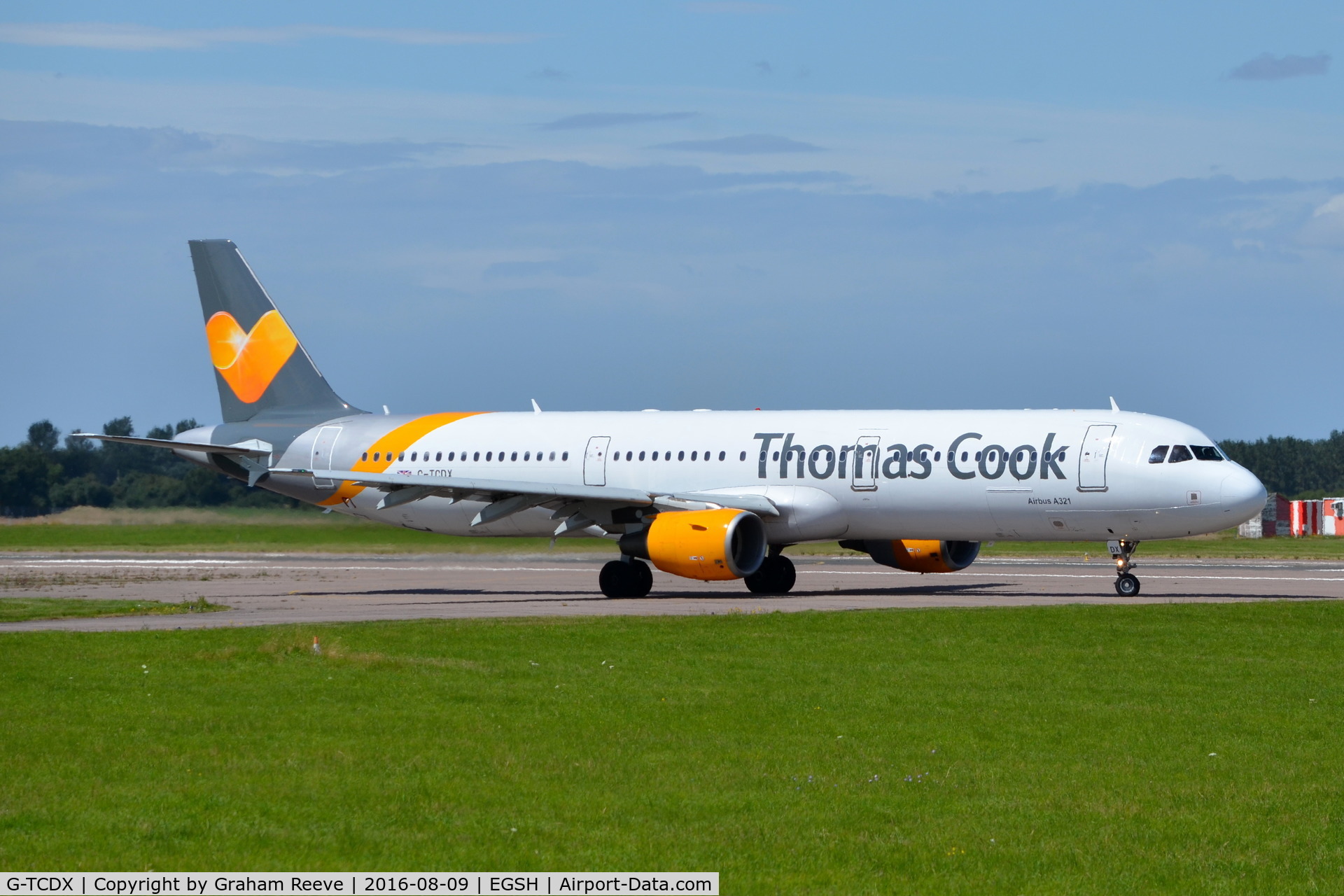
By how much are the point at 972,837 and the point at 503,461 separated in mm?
29087

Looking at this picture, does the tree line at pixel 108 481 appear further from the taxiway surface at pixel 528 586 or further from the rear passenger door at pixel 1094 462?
the rear passenger door at pixel 1094 462

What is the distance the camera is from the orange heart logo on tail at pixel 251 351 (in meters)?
42.6

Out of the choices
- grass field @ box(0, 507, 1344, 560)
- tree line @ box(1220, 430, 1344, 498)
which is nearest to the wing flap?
grass field @ box(0, 507, 1344, 560)

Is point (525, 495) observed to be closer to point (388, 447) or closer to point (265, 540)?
point (388, 447)

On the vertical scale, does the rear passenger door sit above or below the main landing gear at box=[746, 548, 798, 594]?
above

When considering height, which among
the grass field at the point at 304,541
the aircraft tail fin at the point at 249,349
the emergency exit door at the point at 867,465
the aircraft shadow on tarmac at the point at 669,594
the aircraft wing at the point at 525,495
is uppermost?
the aircraft tail fin at the point at 249,349

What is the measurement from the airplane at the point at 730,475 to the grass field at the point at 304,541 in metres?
3.62

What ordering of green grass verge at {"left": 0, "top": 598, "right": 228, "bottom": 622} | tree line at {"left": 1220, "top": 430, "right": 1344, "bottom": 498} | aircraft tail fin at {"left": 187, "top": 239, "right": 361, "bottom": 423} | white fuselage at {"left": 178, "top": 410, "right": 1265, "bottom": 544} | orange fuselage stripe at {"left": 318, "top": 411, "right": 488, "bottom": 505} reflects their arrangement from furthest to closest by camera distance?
tree line at {"left": 1220, "top": 430, "right": 1344, "bottom": 498} → aircraft tail fin at {"left": 187, "top": 239, "right": 361, "bottom": 423} → orange fuselage stripe at {"left": 318, "top": 411, "right": 488, "bottom": 505} → white fuselage at {"left": 178, "top": 410, "right": 1265, "bottom": 544} → green grass verge at {"left": 0, "top": 598, "right": 228, "bottom": 622}

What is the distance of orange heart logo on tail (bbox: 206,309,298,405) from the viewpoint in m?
42.6

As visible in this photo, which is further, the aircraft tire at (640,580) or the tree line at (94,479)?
the tree line at (94,479)

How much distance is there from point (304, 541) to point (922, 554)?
67.2 ft

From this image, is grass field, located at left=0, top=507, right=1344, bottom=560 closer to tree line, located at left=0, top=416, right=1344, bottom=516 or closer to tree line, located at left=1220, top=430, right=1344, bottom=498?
tree line, located at left=0, top=416, right=1344, bottom=516

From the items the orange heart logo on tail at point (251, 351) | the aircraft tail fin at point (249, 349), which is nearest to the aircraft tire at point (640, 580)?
the aircraft tail fin at point (249, 349)

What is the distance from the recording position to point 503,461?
38.7 metres
